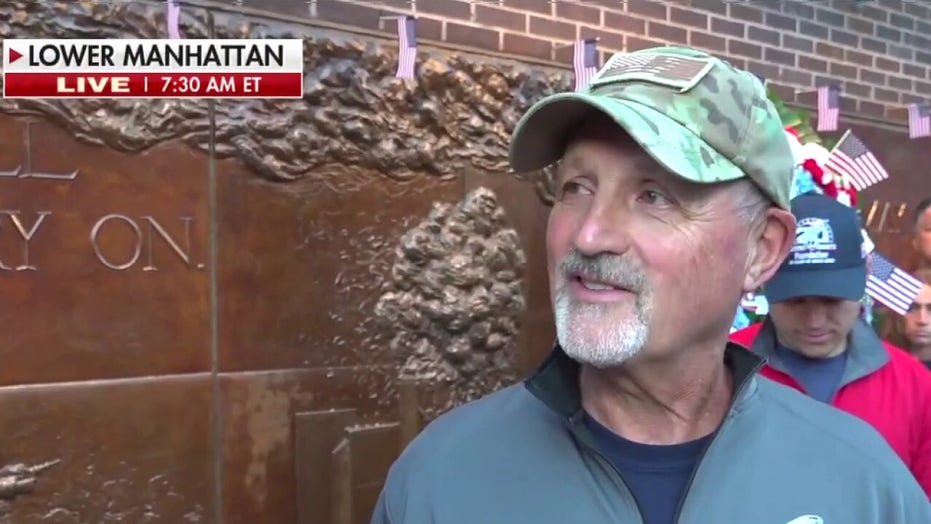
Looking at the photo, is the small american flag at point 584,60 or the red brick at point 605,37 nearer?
the small american flag at point 584,60

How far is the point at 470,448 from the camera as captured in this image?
164 cm

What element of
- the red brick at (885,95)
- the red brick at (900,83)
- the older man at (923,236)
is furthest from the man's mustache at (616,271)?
the red brick at (900,83)

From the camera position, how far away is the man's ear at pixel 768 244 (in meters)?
1.78

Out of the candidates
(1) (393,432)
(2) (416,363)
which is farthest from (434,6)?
(1) (393,432)

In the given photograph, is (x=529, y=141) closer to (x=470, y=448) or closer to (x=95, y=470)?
(x=470, y=448)

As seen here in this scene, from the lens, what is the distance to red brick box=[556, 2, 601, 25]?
4715mm

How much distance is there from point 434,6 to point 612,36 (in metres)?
1.03

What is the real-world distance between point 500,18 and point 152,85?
1.62m

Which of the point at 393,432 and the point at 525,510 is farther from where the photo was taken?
the point at 393,432

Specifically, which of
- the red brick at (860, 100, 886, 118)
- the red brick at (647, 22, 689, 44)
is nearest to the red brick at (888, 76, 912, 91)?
the red brick at (860, 100, 886, 118)

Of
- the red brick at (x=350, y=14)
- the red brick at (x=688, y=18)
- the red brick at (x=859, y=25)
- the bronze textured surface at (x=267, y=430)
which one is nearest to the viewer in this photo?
the bronze textured surface at (x=267, y=430)

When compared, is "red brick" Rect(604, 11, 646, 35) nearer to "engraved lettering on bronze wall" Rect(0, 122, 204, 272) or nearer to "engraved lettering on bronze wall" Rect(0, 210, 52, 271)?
"engraved lettering on bronze wall" Rect(0, 122, 204, 272)

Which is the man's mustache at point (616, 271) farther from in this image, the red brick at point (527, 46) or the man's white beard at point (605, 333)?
the red brick at point (527, 46)

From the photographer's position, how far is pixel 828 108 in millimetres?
5562
